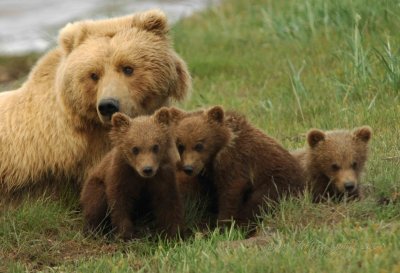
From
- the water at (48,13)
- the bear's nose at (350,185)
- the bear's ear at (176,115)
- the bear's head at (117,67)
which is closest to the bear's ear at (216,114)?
the bear's ear at (176,115)

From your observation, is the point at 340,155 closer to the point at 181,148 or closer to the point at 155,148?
the point at 181,148

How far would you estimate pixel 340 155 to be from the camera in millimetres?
6859

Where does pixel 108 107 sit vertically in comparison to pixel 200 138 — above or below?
above

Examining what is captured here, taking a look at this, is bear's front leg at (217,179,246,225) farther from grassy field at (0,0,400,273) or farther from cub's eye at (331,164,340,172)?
cub's eye at (331,164,340,172)

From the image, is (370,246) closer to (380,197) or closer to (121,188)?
(380,197)

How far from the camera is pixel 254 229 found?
21.5 feet

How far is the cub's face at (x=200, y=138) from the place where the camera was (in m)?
6.56

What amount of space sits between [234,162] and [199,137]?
0.27m

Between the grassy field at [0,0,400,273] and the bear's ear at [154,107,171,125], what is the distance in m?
0.75

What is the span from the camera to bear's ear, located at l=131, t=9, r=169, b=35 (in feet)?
24.2

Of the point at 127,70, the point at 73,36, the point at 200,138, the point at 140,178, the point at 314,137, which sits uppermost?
the point at 73,36

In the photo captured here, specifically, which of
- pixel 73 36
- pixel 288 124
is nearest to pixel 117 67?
pixel 73 36

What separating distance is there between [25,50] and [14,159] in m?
9.00

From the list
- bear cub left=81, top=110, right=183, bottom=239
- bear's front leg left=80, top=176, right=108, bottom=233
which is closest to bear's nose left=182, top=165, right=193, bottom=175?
bear cub left=81, top=110, right=183, bottom=239
